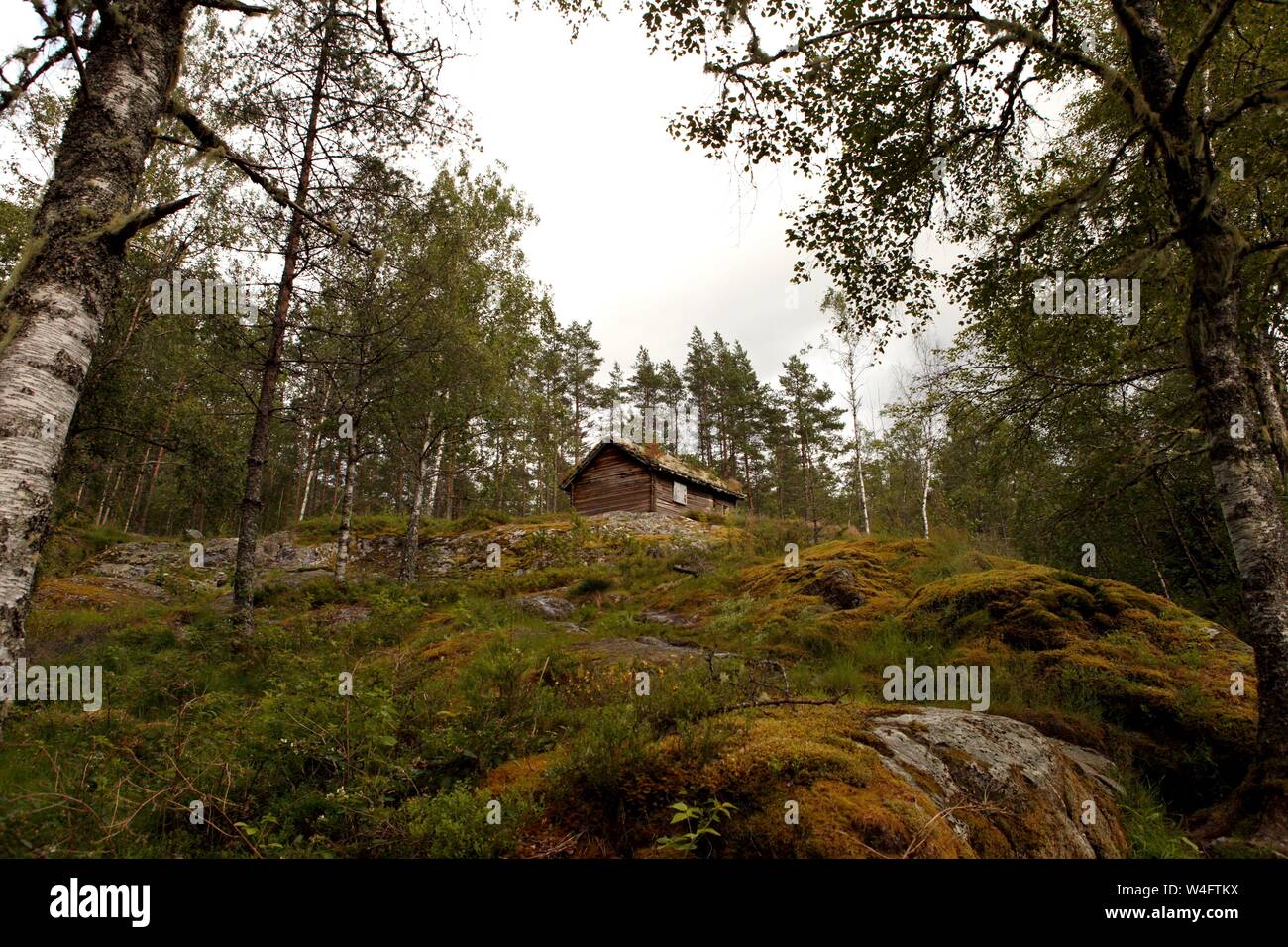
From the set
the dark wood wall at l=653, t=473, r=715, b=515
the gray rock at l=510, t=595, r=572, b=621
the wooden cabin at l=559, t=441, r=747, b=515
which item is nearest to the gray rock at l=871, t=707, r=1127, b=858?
the gray rock at l=510, t=595, r=572, b=621

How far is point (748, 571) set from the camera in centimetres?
1423

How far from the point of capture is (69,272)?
324 centimetres

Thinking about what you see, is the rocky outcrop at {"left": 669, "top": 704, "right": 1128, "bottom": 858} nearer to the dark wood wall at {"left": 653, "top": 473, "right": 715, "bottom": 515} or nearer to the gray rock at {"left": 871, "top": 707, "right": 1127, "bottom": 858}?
the gray rock at {"left": 871, "top": 707, "right": 1127, "bottom": 858}

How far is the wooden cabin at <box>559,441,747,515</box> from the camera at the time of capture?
92.2ft

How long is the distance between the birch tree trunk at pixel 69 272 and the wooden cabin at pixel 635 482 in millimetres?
24312

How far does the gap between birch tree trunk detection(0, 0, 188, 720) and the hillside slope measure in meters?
1.40

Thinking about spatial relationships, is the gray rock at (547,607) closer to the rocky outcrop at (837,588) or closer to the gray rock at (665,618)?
the gray rock at (665,618)

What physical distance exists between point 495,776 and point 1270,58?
43.4 feet

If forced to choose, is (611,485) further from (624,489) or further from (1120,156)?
(1120,156)

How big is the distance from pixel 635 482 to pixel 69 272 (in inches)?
1002

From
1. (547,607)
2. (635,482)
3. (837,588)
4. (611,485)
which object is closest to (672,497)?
(635,482)

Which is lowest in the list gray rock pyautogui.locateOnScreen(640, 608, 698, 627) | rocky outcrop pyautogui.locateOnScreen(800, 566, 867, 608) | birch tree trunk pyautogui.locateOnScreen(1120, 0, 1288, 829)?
gray rock pyautogui.locateOnScreen(640, 608, 698, 627)

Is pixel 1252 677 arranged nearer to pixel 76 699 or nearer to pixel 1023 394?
pixel 1023 394
